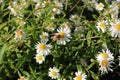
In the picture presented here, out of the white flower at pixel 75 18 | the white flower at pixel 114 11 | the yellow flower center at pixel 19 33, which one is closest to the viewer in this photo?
the yellow flower center at pixel 19 33

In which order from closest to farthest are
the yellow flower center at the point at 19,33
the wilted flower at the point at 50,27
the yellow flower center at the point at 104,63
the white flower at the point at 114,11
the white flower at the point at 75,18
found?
1. the yellow flower center at the point at 19,33
2. the yellow flower center at the point at 104,63
3. the wilted flower at the point at 50,27
4. the white flower at the point at 114,11
5. the white flower at the point at 75,18

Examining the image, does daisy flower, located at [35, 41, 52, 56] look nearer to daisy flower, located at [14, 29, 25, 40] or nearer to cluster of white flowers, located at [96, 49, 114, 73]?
daisy flower, located at [14, 29, 25, 40]

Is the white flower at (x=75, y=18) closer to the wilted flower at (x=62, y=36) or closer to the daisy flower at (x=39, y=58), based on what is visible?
the wilted flower at (x=62, y=36)

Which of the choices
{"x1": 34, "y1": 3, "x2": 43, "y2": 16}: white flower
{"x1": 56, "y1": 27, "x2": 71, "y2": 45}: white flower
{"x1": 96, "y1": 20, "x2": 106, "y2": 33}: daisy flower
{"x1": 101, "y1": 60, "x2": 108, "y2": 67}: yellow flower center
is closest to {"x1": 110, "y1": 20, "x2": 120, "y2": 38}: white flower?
{"x1": 96, "y1": 20, "x2": 106, "y2": 33}: daisy flower

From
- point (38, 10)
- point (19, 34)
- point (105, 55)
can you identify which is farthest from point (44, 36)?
point (105, 55)

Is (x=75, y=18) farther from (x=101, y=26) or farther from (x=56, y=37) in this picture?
(x=56, y=37)

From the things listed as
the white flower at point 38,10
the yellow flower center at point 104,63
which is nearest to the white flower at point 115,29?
the yellow flower center at point 104,63
